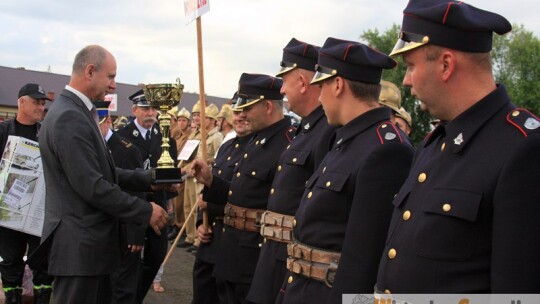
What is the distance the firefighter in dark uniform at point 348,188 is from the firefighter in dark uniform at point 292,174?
0.50 metres

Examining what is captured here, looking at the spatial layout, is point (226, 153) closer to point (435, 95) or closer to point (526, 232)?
point (435, 95)

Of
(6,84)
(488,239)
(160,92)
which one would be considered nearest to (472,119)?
(488,239)

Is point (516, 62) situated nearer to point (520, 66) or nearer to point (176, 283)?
→ point (520, 66)

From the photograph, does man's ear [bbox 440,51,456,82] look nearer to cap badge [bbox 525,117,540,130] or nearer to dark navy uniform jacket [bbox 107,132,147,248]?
cap badge [bbox 525,117,540,130]

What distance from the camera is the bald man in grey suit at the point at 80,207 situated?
13.2 ft

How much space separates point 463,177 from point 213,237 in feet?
11.9

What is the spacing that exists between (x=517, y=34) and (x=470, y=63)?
2203 inches

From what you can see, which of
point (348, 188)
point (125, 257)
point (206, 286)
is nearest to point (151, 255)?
point (125, 257)

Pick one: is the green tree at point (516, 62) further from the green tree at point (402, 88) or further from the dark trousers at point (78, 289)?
the dark trousers at point (78, 289)

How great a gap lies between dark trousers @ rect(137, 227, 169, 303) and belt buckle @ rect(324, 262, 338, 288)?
143 inches

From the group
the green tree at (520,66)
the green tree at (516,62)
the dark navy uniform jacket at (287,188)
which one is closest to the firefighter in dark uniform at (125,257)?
the dark navy uniform jacket at (287,188)

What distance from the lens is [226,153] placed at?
6012 mm

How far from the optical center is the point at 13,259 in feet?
21.9

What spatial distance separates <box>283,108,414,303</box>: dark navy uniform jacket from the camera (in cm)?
292
